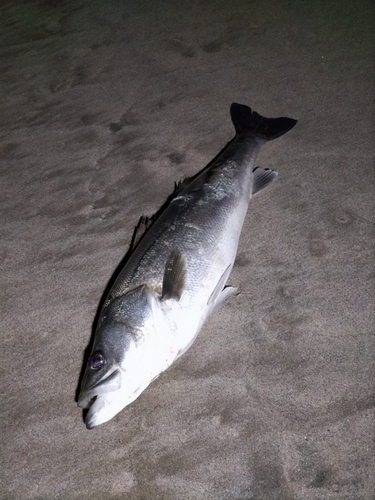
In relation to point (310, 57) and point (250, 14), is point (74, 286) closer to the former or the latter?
point (310, 57)

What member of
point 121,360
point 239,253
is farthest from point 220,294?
point 121,360

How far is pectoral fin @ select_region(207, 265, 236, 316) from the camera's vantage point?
2.85m

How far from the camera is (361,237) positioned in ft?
10.8

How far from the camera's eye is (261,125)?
3.90 metres

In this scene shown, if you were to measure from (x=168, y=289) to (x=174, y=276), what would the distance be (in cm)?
10

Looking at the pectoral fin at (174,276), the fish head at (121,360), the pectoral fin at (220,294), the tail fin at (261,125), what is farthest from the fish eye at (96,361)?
the tail fin at (261,125)

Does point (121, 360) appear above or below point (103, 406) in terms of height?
above

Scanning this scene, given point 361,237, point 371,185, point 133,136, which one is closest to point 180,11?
point 133,136

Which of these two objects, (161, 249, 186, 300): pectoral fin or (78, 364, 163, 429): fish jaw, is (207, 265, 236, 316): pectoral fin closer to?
(161, 249, 186, 300): pectoral fin

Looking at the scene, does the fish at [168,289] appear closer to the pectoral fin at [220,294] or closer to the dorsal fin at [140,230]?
the pectoral fin at [220,294]

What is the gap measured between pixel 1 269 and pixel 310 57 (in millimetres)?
3623

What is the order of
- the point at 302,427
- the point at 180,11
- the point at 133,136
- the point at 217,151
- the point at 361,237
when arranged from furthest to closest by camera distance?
the point at 180,11 < the point at 133,136 < the point at 217,151 < the point at 361,237 < the point at 302,427

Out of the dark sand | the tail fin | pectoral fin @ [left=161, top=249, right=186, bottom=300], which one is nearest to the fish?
pectoral fin @ [left=161, top=249, right=186, bottom=300]

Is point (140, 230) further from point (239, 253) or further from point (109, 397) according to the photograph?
point (109, 397)
